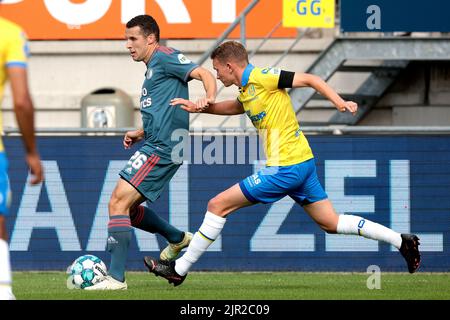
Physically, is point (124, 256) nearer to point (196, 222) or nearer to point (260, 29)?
point (196, 222)

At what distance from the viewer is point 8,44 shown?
658 cm

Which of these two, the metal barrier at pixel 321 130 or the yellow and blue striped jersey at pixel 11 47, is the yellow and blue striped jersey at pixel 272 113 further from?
the yellow and blue striped jersey at pixel 11 47

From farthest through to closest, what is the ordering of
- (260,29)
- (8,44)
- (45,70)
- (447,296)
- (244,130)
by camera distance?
(45,70)
(260,29)
(244,130)
(447,296)
(8,44)

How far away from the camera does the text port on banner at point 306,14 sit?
15.5m

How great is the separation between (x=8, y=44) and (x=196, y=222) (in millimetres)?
6531

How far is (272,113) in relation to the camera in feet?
32.1

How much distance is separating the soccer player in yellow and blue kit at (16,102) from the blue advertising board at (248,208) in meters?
6.19

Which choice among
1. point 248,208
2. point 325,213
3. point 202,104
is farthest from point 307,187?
point 248,208

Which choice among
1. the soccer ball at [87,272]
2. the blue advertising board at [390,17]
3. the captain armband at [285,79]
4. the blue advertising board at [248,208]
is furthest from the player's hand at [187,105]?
the blue advertising board at [390,17]

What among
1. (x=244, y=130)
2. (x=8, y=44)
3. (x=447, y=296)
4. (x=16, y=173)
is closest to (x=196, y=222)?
(x=244, y=130)

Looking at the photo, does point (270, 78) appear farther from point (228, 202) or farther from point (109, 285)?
point (109, 285)

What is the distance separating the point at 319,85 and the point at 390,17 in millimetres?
6586

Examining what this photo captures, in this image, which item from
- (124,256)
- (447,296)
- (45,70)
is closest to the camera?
(447,296)

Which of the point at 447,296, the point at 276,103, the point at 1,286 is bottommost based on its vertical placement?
the point at 447,296
